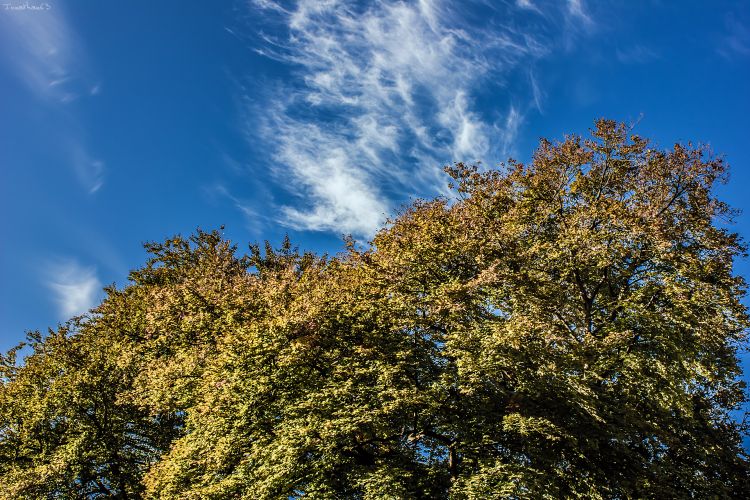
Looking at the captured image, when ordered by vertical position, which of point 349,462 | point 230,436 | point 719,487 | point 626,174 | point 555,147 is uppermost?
point 555,147

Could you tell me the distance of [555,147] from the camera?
2969cm

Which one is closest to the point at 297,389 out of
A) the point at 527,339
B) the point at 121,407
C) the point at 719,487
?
the point at 527,339

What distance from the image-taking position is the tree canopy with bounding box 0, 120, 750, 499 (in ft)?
63.2

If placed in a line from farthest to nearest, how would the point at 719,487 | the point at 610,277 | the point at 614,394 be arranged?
1. the point at 610,277
2. the point at 614,394
3. the point at 719,487

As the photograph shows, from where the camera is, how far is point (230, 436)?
2050 centimetres

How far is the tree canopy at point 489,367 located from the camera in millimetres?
19250

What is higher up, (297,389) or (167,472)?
(297,389)

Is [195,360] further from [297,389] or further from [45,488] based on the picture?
[45,488]

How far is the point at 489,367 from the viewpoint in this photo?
1952cm

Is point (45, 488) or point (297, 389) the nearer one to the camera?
point (297, 389)

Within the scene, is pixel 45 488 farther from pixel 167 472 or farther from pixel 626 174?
pixel 626 174

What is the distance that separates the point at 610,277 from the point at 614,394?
234 inches

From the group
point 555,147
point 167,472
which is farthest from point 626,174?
point 167,472

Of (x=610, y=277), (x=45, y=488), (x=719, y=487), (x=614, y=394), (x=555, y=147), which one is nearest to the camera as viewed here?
(x=719, y=487)
